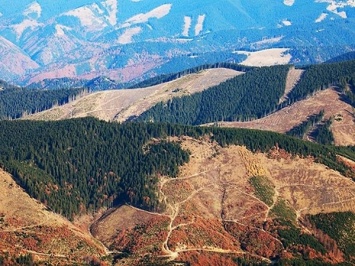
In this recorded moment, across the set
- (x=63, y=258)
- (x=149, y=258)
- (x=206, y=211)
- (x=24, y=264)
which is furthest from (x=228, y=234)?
(x=24, y=264)

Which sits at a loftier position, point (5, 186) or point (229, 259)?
point (5, 186)

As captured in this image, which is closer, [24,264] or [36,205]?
[24,264]

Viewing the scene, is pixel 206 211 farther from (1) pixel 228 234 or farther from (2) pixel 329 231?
(2) pixel 329 231

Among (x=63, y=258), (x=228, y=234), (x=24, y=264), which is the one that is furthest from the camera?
(x=228, y=234)

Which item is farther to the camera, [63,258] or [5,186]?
[5,186]

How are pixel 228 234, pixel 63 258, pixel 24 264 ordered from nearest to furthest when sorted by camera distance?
pixel 24 264 → pixel 63 258 → pixel 228 234

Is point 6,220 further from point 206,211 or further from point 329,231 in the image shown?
point 329,231

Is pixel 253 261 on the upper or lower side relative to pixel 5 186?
lower

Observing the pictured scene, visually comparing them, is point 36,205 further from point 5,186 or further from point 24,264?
point 24,264

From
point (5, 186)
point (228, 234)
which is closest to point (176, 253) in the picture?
point (228, 234)
